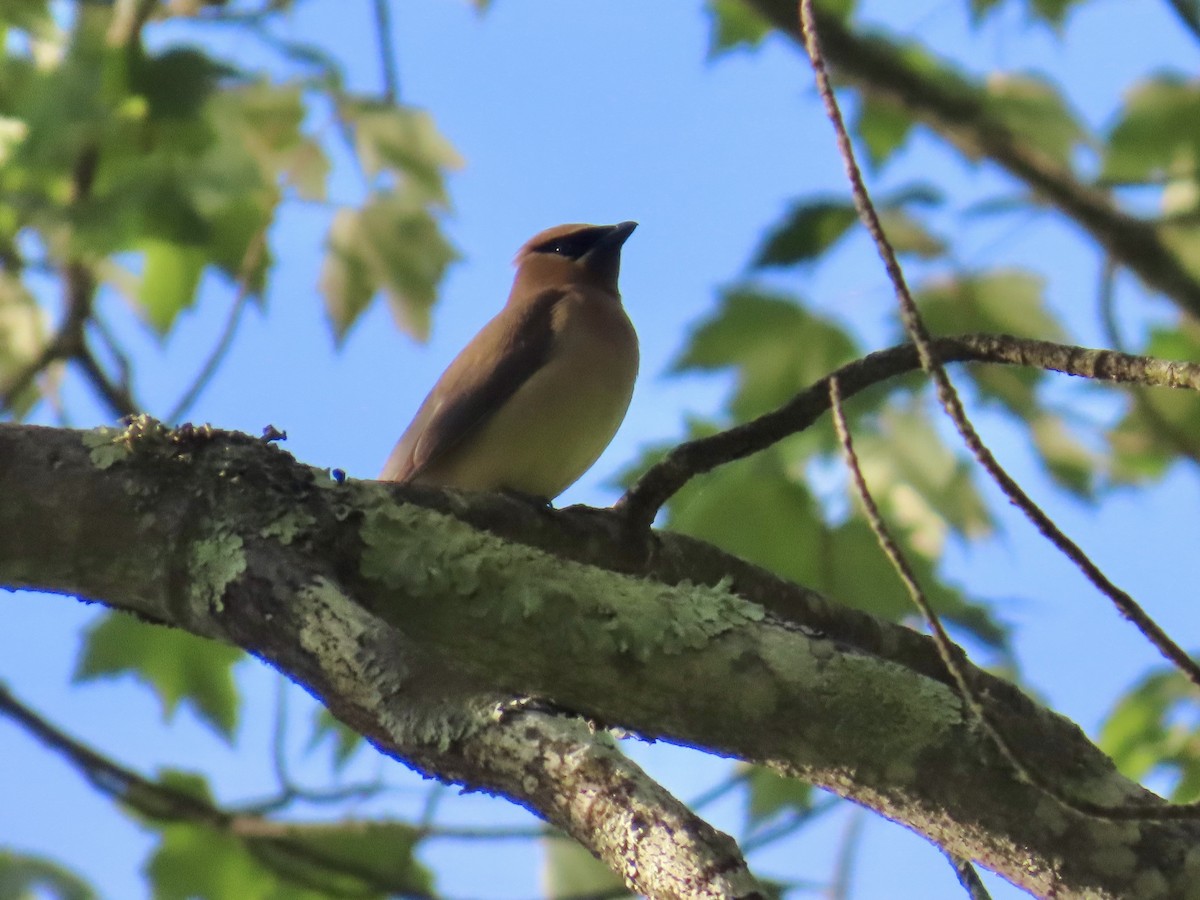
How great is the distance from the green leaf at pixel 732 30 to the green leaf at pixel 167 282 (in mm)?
2666

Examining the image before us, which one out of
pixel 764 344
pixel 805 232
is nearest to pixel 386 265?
pixel 764 344

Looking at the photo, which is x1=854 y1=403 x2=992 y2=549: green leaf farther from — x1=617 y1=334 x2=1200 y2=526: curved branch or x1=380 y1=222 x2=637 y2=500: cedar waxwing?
x1=617 y1=334 x2=1200 y2=526: curved branch

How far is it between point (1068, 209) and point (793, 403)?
4215mm

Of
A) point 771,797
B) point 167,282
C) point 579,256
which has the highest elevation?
point 579,256

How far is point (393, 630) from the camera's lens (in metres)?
2.09

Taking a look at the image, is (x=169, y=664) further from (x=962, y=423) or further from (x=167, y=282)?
(x=962, y=423)

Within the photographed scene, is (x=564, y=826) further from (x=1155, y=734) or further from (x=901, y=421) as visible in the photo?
(x=901, y=421)

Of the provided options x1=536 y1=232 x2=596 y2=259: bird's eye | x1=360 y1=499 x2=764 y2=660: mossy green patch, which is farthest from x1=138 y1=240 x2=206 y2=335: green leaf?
x1=360 y1=499 x2=764 y2=660: mossy green patch

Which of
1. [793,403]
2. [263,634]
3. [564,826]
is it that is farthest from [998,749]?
[263,634]

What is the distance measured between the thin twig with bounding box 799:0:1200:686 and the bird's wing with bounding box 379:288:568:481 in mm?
2236

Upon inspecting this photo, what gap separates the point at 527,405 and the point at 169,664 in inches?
61.4

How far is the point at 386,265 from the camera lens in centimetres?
538

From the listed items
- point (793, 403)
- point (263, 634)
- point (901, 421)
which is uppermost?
point (901, 421)

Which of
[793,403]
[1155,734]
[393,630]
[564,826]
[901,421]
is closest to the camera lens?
[564,826]
